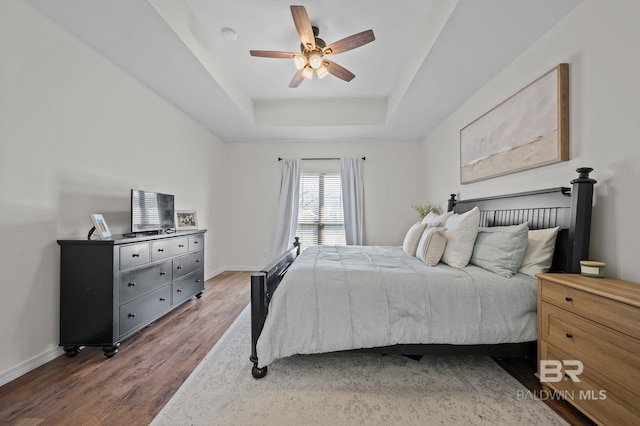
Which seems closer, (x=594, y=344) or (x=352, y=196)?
(x=594, y=344)

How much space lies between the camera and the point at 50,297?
2.03m

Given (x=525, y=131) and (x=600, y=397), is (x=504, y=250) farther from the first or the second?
(x=525, y=131)

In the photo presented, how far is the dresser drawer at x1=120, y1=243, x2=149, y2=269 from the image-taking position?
7.22 ft

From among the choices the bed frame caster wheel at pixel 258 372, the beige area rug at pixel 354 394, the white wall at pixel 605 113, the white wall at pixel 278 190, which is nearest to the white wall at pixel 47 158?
the beige area rug at pixel 354 394

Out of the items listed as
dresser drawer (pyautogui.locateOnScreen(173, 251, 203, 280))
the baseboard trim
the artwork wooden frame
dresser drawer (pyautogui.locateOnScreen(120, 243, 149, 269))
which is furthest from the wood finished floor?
the artwork wooden frame

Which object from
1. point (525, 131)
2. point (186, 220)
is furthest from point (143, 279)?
point (525, 131)

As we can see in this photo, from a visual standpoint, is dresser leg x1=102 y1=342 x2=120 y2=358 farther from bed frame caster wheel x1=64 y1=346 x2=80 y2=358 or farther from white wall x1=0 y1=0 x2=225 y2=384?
white wall x1=0 y1=0 x2=225 y2=384

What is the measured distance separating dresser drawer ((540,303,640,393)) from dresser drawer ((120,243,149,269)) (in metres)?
3.18

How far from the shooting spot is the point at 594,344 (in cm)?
132

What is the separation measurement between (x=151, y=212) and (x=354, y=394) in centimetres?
266

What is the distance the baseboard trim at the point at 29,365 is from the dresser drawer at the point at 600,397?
353 cm

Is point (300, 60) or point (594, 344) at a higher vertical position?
point (300, 60)

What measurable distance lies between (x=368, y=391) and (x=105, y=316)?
211 cm

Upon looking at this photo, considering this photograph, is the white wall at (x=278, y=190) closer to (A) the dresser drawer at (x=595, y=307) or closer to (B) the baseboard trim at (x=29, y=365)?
(B) the baseboard trim at (x=29, y=365)
